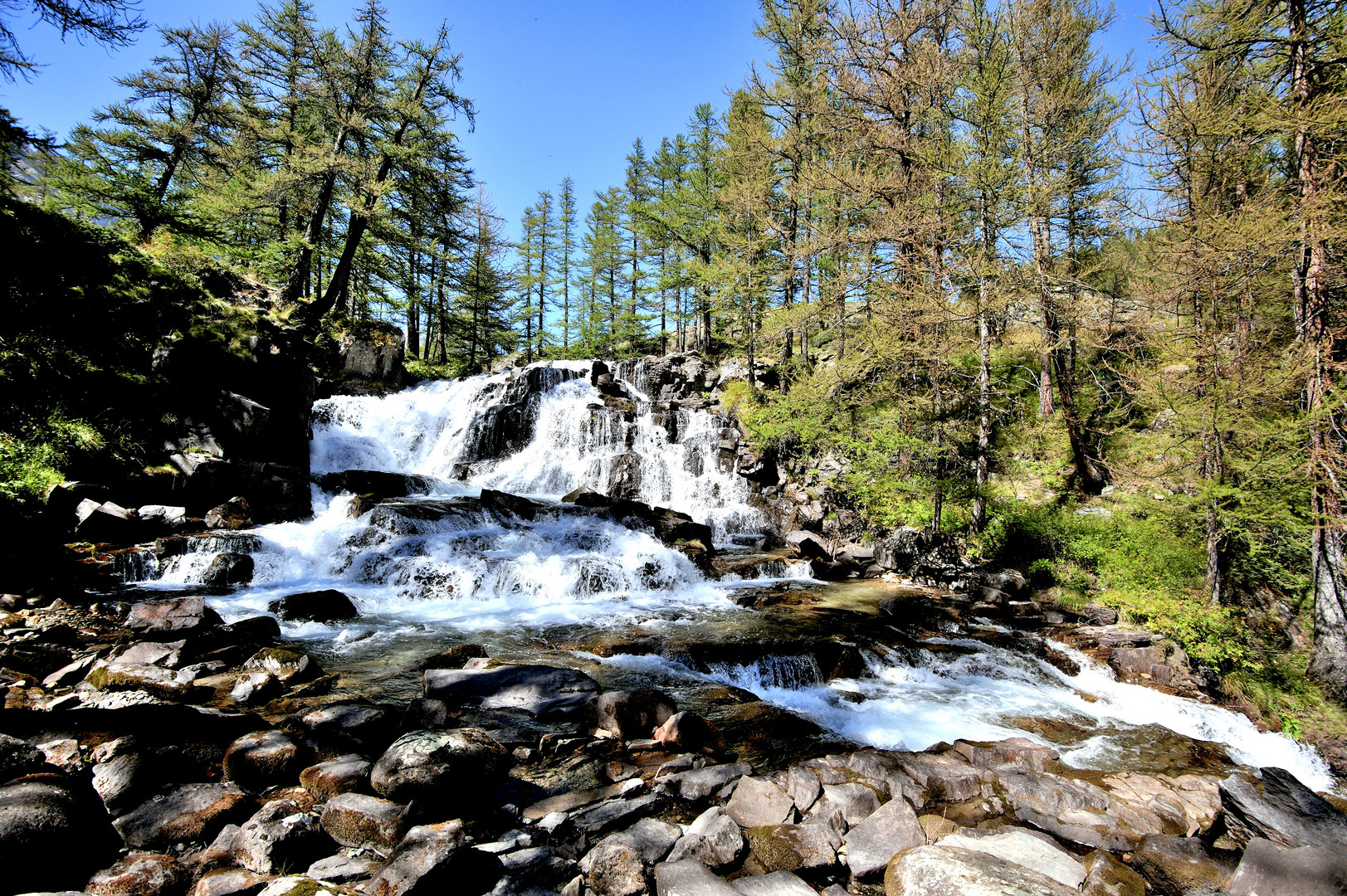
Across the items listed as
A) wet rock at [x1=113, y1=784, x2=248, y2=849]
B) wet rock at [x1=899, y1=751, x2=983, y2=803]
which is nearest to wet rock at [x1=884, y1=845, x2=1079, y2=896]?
wet rock at [x1=899, y1=751, x2=983, y2=803]

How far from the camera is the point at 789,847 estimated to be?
11.8ft

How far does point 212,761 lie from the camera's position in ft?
12.8

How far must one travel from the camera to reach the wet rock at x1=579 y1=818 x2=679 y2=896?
3.05 metres

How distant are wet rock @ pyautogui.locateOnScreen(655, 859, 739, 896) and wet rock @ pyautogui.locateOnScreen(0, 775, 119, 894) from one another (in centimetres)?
299

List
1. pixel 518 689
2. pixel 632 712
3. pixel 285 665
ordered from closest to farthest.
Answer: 1. pixel 632 712
2. pixel 518 689
3. pixel 285 665

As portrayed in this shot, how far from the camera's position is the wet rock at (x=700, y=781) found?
162 inches

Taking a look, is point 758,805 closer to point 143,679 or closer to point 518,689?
point 518,689

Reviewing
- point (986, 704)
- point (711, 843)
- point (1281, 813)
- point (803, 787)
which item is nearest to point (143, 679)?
point (711, 843)

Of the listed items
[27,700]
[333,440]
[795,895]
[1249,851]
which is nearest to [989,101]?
[1249,851]

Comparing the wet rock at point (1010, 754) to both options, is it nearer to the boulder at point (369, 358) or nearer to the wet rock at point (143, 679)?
the wet rock at point (143, 679)

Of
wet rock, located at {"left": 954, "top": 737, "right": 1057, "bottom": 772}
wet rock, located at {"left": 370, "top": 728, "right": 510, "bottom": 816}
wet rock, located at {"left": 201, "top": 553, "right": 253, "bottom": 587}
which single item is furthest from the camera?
wet rock, located at {"left": 201, "top": 553, "right": 253, "bottom": 587}

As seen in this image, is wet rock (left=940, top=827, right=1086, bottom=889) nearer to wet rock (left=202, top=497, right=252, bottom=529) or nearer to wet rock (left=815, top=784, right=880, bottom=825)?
wet rock (left=815, top=784, right=880, bottom=825)

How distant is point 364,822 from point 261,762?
1198mm

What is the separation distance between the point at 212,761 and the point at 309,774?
0.74m
